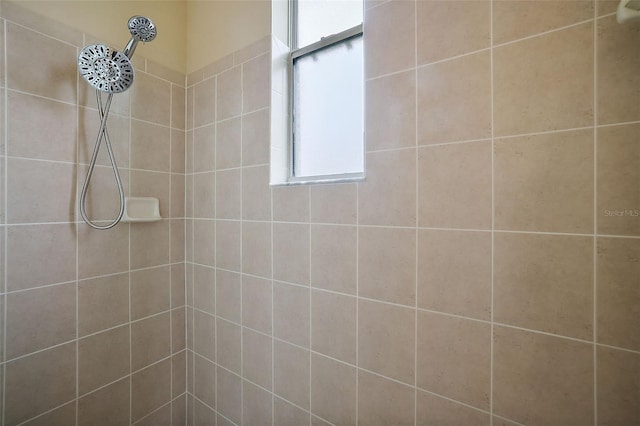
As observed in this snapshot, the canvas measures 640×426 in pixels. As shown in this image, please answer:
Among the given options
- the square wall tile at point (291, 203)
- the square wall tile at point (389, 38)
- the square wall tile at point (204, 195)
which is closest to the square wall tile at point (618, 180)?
the square wall tile at point (389, 38)

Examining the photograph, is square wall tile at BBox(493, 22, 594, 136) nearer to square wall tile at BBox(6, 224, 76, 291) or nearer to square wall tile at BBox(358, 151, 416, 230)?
square wall tile at BBox(358, 151, 416, 230)

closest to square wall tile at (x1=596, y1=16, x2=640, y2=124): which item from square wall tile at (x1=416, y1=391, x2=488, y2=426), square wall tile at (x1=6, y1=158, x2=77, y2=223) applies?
square wall tile at (x1=416, y1=391, x2=488, y2=426)

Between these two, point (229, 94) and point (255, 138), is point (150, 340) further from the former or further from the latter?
point (229, 94)

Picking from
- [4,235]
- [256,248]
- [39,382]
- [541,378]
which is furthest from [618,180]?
[39,382]

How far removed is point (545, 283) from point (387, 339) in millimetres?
467

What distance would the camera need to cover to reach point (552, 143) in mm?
639

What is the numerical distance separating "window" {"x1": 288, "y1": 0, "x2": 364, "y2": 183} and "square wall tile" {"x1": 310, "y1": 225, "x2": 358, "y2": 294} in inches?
9.1

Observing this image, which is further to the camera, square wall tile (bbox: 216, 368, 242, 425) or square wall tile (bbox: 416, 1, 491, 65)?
square wall tile (bbox: 216, 368, 242, 425)

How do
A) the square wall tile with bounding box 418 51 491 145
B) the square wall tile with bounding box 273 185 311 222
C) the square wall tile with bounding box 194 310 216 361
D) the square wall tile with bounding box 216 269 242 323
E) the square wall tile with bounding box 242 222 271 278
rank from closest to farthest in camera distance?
the square wall tile with bounding box 418 51 491 145, the square wall tile with bounding box 273 185 311 222, the square wall tile with bounding box 242 222 271 278, the square wall tile with bounding box 216 269 242 323, the square wall tile with bounding box 194 310 216 361

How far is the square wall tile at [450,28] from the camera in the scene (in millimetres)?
713

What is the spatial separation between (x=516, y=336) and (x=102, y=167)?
1.61 meters

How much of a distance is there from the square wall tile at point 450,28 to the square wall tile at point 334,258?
600 mm

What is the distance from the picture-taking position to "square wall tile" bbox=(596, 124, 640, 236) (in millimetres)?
567

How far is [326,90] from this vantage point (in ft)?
3.75
